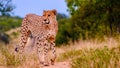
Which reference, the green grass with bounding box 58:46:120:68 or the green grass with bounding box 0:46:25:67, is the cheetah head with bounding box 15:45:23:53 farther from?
the green grass with bounding box 58:46:120:68

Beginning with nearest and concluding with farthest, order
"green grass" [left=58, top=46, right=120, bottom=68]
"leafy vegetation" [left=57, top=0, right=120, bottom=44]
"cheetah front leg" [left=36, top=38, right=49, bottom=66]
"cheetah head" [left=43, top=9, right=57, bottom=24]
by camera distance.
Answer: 1. "green grass" [left=58, top=46, right=120, bottom=68]
2. "cheetah head" [left=43, top=9, right=57, bottom=24]
3. "cheetah front leg" [left=36, top=38, right=49, bottom=66]
4. "leafy vegetation" [left=57, top=0, right=120, bottom=44]

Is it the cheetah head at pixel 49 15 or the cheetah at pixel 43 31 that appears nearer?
the cheetah head at pixel 49 15

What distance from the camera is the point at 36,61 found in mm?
10430

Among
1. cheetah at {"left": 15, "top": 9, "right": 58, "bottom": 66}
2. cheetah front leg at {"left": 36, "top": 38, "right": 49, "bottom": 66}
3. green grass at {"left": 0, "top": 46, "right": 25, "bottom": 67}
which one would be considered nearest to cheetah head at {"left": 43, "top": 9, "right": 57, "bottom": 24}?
cheetah at {"left": 15, "top": 9, "right": 58, "bottom": 66}

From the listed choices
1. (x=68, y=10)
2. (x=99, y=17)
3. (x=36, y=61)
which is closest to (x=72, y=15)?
(x=68, y=10)

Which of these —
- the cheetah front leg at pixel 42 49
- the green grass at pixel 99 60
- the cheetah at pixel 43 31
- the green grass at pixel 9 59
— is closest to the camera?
the green grass at pixel 99 60

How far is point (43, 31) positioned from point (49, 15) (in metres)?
0.64

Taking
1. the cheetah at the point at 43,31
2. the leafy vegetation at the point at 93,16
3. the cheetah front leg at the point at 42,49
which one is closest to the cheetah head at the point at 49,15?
the cheetah at the point at 43,31

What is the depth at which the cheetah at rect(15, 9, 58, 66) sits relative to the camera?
11.0 metres

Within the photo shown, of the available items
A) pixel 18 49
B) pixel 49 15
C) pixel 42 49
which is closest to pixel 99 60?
pixel 49 15

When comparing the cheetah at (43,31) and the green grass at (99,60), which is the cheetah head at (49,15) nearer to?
the cheetah at (43,31)

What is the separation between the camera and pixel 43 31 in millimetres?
11398

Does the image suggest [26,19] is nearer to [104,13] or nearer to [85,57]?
[85,57]

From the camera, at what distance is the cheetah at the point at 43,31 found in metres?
11.0
